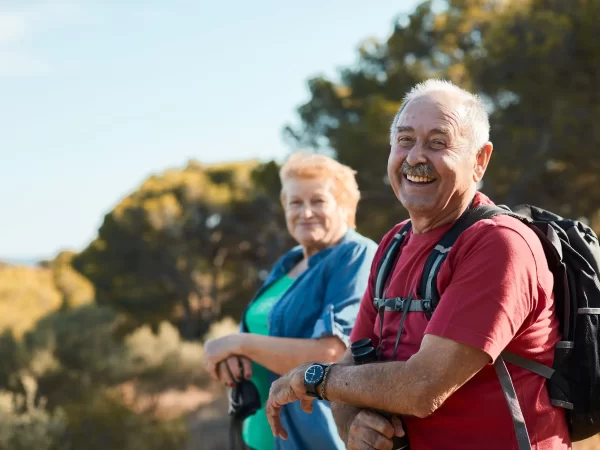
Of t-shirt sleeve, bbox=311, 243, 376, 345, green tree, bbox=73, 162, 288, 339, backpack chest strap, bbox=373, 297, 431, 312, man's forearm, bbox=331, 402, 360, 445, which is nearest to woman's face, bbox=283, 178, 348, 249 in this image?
t-shirt sleeve, bbox=311, 243, 376, 345

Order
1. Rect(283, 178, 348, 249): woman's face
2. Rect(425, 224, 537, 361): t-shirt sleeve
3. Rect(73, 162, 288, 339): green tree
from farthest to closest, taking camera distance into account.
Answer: Rect(73, 162, 288, 339): green tree, Rect(283, 178, 348, 249): woman's face, Rect(425, 224, 537, 361): t-shirt sleeve

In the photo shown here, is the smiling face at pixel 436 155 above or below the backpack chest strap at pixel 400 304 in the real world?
above

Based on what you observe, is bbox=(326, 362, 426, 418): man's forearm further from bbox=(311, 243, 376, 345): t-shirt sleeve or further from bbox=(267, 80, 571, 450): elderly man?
bbox=(311, 243, 376, 345): t-shirt sleeve

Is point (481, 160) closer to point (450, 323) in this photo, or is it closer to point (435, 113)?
point (435, 113)

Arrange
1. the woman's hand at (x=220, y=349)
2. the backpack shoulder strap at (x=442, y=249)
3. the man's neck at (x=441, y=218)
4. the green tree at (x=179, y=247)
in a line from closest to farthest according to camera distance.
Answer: the backpack shoulder strap at (x=442, y=249)
the man's neck at (x=441, y=218)
the woman's hand at (x=220, y=349)
the green tree at (x=179, y=247)

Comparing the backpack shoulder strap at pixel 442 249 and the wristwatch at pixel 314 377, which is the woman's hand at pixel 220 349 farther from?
the backpack shoulder strap at pixel 442 249

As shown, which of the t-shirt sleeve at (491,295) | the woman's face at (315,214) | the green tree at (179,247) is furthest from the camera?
the green tree at (179,247)

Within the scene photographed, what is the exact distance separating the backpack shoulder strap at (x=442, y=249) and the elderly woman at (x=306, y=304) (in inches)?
28.2

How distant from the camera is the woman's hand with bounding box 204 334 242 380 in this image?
2.39 meters

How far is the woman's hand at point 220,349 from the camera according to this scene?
239 cm

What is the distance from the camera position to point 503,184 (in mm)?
10531

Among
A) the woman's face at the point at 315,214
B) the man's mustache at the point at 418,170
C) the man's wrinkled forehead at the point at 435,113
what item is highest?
the woman's face at the point at 315,214

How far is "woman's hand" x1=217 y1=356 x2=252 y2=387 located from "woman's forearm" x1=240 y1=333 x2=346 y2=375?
0.13ft

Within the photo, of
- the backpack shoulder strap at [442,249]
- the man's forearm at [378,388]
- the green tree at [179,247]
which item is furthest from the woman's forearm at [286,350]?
the green tree at [179,247]
